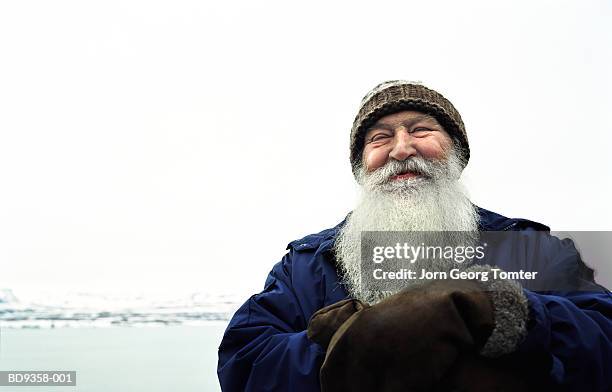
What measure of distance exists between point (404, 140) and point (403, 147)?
0.04m

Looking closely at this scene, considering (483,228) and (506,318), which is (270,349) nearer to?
(506,318)

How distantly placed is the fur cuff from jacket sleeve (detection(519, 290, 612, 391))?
0.03 meters

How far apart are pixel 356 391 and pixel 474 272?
36 centimetres

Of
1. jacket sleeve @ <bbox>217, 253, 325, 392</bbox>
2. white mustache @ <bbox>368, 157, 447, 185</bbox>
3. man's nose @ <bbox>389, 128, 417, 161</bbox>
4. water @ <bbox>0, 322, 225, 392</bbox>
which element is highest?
man's nose @ <bbox>389, 128, 417, 161</bbox>

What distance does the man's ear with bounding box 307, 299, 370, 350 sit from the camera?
3.40ft

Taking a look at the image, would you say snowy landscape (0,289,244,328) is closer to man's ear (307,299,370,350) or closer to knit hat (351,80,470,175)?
knit hat (351,80,470,175)

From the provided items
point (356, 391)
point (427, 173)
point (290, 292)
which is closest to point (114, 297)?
point (290, 292)

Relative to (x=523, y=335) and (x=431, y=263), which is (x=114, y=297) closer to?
(x=431, y=263)

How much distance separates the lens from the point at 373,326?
36.7 inches

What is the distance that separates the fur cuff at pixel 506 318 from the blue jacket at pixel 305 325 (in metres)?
0.04

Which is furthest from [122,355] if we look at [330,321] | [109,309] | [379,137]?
[330,321]

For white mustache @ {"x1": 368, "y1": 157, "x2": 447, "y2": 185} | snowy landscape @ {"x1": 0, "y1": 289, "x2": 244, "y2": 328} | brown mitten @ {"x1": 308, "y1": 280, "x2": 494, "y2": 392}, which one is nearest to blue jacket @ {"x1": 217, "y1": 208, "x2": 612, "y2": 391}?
brown mitten @ {"x1": 308, "y1": 280, "x2": 494, "y2": 392}

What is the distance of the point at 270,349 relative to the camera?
3.92ft

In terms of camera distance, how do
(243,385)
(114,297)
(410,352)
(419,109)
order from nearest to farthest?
(410,352) < (243,385) < (419,109) < (114,297)
